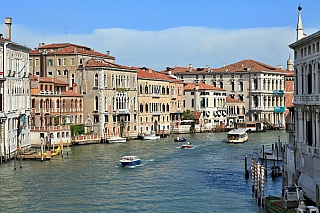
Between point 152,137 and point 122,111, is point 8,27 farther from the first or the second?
point 152,137

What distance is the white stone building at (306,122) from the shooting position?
610 inches

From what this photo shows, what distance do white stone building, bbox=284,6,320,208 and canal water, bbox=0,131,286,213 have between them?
1.57m

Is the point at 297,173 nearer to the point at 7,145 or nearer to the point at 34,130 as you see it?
the point at 7,145

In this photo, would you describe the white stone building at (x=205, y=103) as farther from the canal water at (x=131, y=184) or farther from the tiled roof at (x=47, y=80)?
the canal water at (x=131, y=184)

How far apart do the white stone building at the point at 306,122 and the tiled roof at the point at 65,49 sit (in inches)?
991

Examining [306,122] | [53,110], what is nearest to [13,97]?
[53,110]

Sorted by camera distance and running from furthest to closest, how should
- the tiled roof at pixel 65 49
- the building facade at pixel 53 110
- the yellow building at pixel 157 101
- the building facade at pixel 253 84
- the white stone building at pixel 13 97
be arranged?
the building facade at pixel 253 84, the yellow building at pixel 157 101, the tiled roof at pixel 65 49, the building facade at pixel 53 110, the white stone building at pixel 13 97

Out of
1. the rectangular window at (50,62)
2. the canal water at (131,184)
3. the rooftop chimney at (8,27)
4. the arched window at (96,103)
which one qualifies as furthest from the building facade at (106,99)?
the rooftop chimney at (8,27)

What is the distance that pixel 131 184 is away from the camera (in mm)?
21625

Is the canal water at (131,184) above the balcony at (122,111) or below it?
below

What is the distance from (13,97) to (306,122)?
54.4 ft

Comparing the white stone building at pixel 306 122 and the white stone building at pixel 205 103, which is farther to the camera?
the white stone building at pixel 205 103

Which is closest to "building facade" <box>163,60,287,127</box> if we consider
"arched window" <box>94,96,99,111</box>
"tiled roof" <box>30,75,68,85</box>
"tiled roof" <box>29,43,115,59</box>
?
"tiled roof" <box>29,43,115,59</box>

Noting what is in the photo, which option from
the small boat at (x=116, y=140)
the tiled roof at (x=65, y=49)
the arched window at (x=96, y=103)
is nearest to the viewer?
the small boat at (x=116, y=140)
